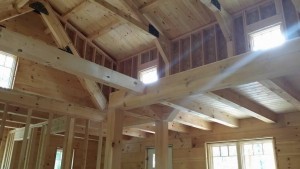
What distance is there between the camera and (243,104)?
447 centimetres

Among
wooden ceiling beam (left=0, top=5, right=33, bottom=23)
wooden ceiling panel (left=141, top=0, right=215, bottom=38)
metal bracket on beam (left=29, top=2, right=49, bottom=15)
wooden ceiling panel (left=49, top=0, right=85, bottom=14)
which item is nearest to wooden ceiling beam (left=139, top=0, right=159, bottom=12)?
wooden ceiling panel (left=141, top=0, right=215, bottom=38)

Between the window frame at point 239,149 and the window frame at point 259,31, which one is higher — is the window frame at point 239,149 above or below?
below

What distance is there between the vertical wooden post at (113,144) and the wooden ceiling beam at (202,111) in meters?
0.75

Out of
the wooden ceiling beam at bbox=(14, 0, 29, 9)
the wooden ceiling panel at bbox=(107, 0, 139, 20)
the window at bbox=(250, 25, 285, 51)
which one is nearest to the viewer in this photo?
the window at bbox=(250, 25, 285, 51)

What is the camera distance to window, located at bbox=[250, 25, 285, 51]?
15.9 ft

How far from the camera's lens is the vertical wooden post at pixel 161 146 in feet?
13.6

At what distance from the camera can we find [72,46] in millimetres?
6383

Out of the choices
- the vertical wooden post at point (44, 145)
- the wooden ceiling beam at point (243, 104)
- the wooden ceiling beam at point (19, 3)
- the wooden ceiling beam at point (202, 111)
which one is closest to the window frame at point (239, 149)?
the wooden ceiling beam at point (202, 111)

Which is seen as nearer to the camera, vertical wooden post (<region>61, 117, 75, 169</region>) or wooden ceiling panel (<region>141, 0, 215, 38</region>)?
vertical wooden post (<region>61, 117, 75, 169</region>)

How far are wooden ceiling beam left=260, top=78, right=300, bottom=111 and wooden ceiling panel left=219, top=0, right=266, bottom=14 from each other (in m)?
1.99

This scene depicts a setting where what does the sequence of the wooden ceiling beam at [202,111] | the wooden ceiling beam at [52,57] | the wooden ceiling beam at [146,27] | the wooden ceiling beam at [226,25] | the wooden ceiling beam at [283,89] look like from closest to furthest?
1. the wooden ceiling beam at [52,57]
2. the wooden ceiling beam at [283,89]
3. the wooden ceiling beam at [202,111]
4. the wooden ceiling beam at [226,25]
5. the wooden ceiling beam at [146,27]

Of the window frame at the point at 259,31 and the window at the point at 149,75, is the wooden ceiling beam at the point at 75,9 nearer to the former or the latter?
the window at the point at 149,75

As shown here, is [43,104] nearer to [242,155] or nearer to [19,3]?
[19,3]

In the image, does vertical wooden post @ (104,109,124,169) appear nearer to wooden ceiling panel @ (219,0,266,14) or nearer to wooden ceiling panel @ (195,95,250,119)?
wooden ceiling panel @ (195,95,250,119)
